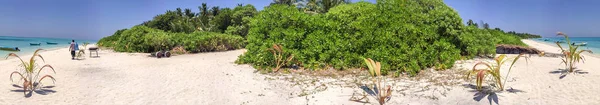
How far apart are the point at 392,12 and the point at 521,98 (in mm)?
5507

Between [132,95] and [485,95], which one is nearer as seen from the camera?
[485,95]

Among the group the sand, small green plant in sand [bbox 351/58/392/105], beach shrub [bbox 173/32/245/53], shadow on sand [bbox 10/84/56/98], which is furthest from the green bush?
small green plant in sand [bbox 351/58/392/105]

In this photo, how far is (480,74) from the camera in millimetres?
6551

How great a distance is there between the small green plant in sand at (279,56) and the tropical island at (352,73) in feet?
0.11

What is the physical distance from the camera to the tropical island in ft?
23.0

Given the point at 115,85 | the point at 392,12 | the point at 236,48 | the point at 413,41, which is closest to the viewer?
the point at 115,85

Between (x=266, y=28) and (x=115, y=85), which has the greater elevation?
(x=266, y=28)

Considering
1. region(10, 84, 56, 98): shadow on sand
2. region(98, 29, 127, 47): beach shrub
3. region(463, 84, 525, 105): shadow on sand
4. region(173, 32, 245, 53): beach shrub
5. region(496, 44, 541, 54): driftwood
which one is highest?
region(98, 29, 127, 47): beach shrub

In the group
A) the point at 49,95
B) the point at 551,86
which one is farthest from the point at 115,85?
the point at 551,86

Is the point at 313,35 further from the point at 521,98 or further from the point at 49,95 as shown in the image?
the point at 49,95

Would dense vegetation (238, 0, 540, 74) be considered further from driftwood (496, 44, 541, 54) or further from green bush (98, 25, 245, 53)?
green bush (98, 25, 245, 53)

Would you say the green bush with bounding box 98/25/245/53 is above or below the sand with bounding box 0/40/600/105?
above

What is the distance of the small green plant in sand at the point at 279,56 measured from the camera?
10863 mm

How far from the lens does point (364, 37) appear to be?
10828 mm
